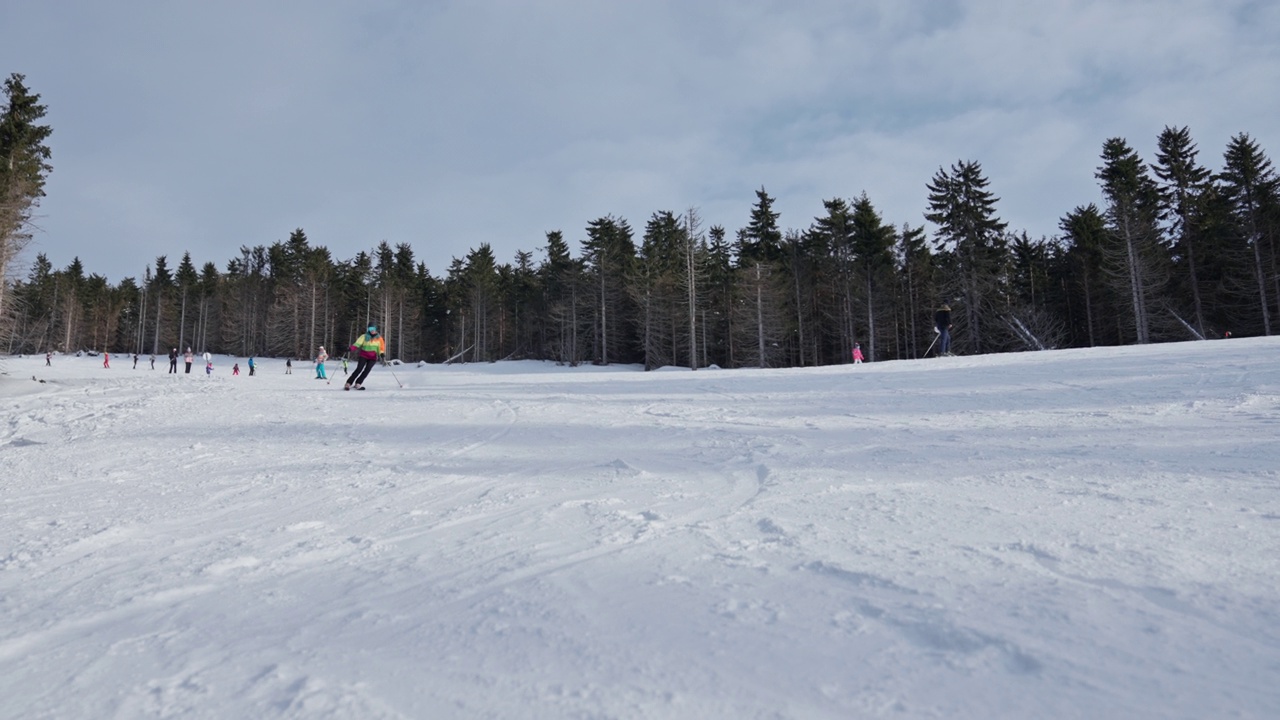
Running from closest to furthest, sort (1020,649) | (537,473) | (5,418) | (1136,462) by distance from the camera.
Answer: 1. (1020,649)
2. (1136,462)
3. (537,473)
4. (5,418)


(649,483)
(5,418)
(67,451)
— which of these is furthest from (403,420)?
(5,418)

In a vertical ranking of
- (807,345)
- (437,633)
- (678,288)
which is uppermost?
(678,288)

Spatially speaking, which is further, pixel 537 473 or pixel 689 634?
pixel 537 473

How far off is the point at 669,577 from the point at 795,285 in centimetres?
4157

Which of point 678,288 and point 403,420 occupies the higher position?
point 678,288

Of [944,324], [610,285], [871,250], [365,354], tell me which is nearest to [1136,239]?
[871,250]

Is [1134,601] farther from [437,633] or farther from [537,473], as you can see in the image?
[537,473]

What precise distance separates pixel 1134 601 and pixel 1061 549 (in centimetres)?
60

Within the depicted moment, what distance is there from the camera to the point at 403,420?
8.94 meters

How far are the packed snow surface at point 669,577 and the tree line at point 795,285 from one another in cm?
3016

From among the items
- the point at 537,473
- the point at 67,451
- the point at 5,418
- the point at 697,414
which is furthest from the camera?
the point at 5,418

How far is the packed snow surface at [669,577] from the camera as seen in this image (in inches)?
70.6

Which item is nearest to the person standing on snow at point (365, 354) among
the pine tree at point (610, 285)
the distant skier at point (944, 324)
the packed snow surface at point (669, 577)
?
the packed snow surface at point (669, 577)

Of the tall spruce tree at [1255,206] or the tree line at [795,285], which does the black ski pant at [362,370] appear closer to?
the tree line at [795,285]
